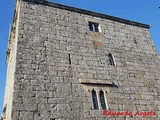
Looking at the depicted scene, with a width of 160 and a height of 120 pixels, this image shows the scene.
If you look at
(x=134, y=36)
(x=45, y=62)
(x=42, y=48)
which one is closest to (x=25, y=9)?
(x=42, y=48)

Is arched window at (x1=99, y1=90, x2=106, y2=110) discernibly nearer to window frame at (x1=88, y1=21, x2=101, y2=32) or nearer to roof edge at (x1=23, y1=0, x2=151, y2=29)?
window frame at (x1=88, y1=21, x2=101, y2=32)

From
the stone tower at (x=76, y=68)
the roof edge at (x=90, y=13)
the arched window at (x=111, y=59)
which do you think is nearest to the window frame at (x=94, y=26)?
the stone tower at (x=76, y=68)

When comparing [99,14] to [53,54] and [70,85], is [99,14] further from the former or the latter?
[70,85]

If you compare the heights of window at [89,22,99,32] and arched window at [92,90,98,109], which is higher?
window at [89,22,99,32]

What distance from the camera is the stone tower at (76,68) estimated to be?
5.34 m

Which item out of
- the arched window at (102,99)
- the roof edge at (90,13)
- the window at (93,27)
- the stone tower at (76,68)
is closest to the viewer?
the stone tower at (76,68)

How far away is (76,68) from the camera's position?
6.39 meters

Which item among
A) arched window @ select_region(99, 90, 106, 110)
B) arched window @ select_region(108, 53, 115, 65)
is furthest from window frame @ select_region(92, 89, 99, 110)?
arched window @ select_region(108, 53, 115, 65)

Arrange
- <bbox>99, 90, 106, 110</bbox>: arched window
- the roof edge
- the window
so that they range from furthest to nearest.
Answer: the window, the roof edge, <bbox>99, 90, 106, 110</bbox>: arched window

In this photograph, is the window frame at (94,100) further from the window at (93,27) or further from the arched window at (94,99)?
the window at (93,27)

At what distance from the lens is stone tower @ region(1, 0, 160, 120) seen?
17.5ft

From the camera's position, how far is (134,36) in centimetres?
892

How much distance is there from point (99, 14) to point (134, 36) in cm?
213

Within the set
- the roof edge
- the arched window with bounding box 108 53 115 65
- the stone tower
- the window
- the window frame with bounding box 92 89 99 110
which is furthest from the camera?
the window
